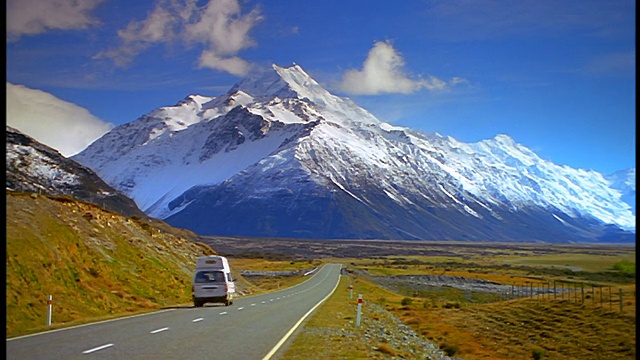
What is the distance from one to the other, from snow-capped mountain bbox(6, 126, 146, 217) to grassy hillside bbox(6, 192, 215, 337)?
95.0 meters

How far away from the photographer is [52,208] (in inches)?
1891

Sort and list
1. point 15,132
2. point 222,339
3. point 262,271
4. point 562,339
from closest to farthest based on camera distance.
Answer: point 222,339 → point 562,339 → point 262,271 → point 15,132

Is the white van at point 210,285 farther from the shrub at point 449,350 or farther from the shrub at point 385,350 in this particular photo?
the shrub at point 385,350

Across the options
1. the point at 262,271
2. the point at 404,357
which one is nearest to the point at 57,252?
the point at 404,357

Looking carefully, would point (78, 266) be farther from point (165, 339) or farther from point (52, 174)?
point (52, 174)

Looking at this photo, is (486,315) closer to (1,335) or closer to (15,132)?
(1,335)

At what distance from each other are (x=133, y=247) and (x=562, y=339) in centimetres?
3180

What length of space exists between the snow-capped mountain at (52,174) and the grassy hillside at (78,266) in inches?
3742

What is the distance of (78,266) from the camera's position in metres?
42.0

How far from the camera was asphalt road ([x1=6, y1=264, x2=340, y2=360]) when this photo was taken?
18359 mm

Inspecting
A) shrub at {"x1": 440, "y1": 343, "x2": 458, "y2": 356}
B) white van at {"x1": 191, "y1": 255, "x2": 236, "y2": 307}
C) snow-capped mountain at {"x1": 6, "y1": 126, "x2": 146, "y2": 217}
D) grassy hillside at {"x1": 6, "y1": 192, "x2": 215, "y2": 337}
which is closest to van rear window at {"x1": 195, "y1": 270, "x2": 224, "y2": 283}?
white van at {"x1": 191, "y1": 255, "x2": 236, "y2": 307}

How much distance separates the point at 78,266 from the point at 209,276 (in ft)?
27.0

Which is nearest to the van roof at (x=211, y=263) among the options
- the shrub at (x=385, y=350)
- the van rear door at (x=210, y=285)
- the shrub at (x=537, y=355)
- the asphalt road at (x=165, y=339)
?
the van rear door at (x=210, y=285)

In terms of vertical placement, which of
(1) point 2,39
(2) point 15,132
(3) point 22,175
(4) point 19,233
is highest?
(2) point 15,132
